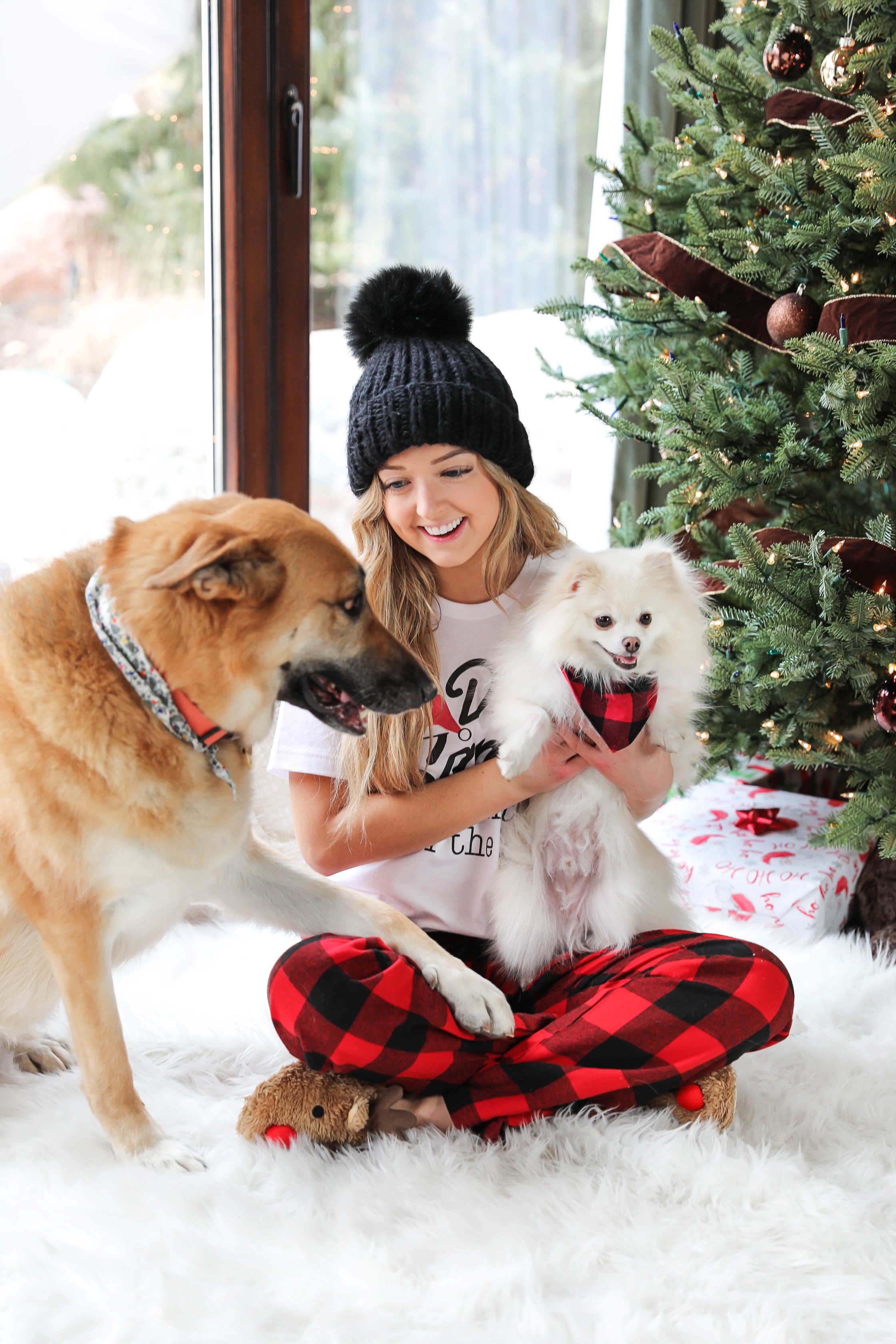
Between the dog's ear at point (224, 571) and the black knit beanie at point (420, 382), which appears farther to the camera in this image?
the black knit beanie at point (420, 382)

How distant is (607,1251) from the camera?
1155 millimetres

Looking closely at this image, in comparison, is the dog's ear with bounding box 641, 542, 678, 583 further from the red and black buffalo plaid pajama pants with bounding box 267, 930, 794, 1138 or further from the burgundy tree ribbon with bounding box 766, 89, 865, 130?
the burgundy tree ribbon with bounding box 766, 89, 865, 130

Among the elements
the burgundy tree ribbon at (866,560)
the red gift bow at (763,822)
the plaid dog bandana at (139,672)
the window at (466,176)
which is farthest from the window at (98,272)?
the red gift bow at (763,822)

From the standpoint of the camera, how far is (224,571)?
1.11 m

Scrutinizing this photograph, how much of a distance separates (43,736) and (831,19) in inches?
83.8

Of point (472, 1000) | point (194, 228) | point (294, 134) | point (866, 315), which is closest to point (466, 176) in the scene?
point (294, 134)

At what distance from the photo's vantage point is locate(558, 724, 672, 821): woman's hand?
1516 mm

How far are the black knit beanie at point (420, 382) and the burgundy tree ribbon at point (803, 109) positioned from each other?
91 cm

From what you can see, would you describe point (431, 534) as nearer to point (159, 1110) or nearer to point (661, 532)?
point (159, 1110)

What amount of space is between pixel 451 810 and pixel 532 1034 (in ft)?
1.11

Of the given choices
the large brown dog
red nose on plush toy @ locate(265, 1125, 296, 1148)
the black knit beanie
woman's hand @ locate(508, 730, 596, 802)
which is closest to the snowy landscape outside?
the black knit beanie

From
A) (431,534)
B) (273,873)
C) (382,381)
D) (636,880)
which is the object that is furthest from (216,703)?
(636,880)

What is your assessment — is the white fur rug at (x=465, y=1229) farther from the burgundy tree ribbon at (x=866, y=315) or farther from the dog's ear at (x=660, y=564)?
the burgundy tree ribbon at (x=866, y=315)

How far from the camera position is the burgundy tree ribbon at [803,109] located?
1.97 meters
